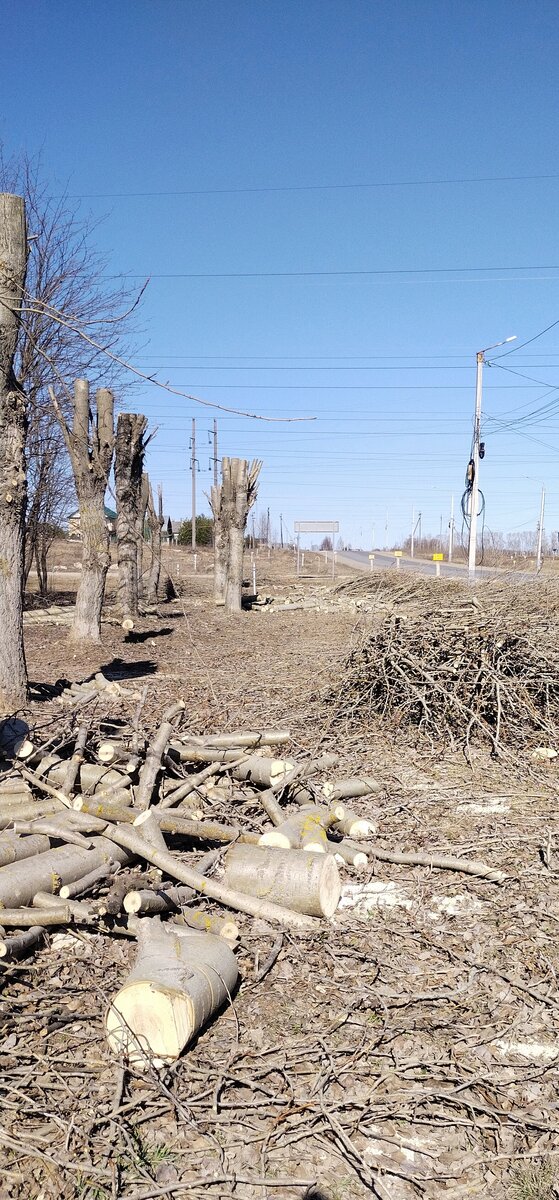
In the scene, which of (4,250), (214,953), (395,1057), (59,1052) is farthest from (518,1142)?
(4,250)

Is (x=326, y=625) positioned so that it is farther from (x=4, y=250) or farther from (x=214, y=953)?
(x=214, y=953)

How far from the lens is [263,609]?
23.0 meters

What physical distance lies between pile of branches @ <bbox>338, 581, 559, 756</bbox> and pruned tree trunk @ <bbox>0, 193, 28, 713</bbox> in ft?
10.9

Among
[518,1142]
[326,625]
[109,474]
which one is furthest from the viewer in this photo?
[326,625]

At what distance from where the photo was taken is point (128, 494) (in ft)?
54.7

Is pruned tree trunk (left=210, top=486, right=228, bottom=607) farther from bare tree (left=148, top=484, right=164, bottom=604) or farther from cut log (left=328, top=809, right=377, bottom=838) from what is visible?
cut log (left=328, top=809, right=377, bottom=838)

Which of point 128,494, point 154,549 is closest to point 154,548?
point 154,549

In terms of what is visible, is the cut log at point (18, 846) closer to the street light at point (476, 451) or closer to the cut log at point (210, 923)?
the cut log at point (210, 923)

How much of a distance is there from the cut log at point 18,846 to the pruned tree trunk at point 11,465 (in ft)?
11.8

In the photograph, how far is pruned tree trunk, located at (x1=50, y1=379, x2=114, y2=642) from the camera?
13492mm

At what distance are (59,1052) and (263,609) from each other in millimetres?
19917

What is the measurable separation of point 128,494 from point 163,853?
1300cm

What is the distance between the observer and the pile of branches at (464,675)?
7.89m

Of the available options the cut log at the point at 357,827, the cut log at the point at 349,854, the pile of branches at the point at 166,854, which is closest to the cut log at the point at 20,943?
the pile of branches at the point at 166,854
